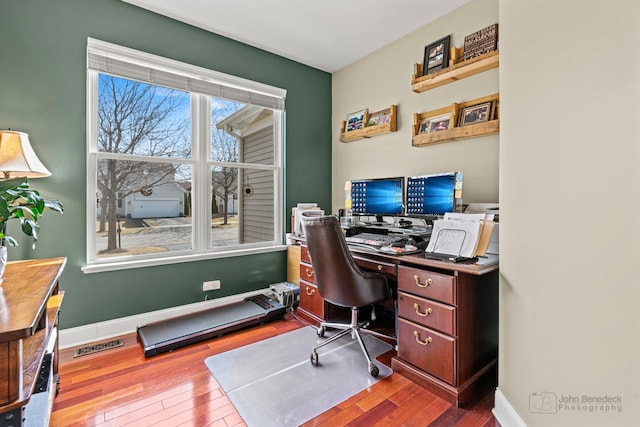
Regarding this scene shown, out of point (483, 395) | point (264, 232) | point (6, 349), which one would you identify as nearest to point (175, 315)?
point (264, 232)

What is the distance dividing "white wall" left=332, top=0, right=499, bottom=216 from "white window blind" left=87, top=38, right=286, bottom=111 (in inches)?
33.5

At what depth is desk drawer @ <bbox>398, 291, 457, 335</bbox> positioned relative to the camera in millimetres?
1684

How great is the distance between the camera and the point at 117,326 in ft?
8.16

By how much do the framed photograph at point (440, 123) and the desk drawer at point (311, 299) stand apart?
5.67 ft

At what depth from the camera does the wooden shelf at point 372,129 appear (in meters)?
2.97

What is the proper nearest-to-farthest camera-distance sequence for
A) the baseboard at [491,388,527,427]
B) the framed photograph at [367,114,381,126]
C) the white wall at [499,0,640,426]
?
the white wall at [499,0,640,426], the baseboard at [491,388,527,427], the framed photograph at [367,114,381,126]

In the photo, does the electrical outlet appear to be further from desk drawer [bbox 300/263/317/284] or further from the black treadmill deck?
desk drawer [bbox 300/263/317/284]

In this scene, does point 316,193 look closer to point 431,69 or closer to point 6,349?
point 431,69

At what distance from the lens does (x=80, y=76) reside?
7.61 feet

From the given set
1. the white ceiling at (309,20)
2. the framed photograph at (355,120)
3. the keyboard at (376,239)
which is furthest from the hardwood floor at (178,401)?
the white ceiling at (309,20)

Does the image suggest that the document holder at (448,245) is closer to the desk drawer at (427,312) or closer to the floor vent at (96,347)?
the desk drawer at (427,312)

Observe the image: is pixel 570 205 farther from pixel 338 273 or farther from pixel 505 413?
pixel 338 273

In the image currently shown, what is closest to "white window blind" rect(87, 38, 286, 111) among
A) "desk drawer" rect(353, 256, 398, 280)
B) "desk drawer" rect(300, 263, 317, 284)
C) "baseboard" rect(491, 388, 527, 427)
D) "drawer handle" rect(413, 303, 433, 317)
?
"desk drawer" rect(300, 263, 317, 284)

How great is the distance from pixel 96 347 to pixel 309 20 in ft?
10.4
